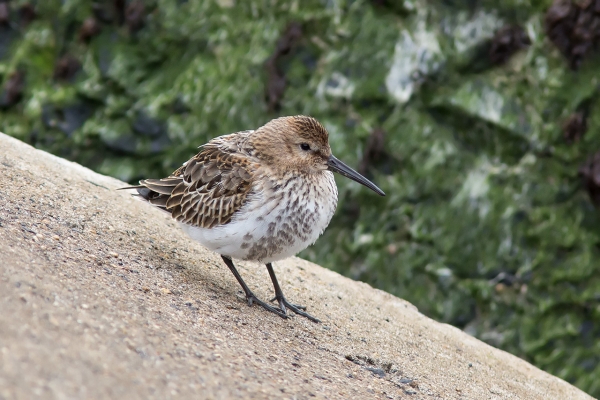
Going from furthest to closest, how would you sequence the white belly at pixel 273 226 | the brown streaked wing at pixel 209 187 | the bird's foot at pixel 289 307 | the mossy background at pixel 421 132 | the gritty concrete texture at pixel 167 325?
the mossy background at pixel 421 132, the bird's foot at pixel 289 307, the brown streaked wing at pixel 209 187, the white belly at pixel 273 226, the gritty concrete texture at pixel 167 325

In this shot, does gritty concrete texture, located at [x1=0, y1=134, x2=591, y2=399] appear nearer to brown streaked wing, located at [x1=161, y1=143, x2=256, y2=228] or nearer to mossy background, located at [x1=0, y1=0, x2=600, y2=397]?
brown streaked wing, located at [x1=161, y1=143, x2=256, y2=228]

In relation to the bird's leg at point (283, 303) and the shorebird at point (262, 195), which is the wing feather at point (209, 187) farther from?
the bird's leg at point (283, 303)

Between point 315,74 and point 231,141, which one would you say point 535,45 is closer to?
point 315,74

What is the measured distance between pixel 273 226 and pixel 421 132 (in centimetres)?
379

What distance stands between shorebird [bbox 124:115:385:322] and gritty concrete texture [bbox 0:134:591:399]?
0.34m

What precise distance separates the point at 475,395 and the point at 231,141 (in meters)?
2.51

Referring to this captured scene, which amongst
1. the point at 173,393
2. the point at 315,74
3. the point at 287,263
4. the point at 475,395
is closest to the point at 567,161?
the point at 315,74

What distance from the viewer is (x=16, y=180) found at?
5.27m

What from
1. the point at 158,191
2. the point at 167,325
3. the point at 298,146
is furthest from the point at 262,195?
the point at 167,325

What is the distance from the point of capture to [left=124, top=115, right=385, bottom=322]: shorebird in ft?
16.2

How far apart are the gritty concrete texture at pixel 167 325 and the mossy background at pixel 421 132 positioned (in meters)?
1.69

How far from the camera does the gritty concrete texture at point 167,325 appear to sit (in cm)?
305

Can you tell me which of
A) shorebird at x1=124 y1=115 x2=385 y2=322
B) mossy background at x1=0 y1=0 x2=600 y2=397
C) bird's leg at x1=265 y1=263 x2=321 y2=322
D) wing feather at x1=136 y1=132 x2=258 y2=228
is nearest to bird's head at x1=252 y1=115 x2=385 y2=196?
shorebird at x1=124 y1=115 x2=385 y2=322

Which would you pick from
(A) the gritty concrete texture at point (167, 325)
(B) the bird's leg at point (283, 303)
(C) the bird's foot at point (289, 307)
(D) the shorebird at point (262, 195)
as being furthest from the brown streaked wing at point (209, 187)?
(C) the bird's foot at point (289, 307)
